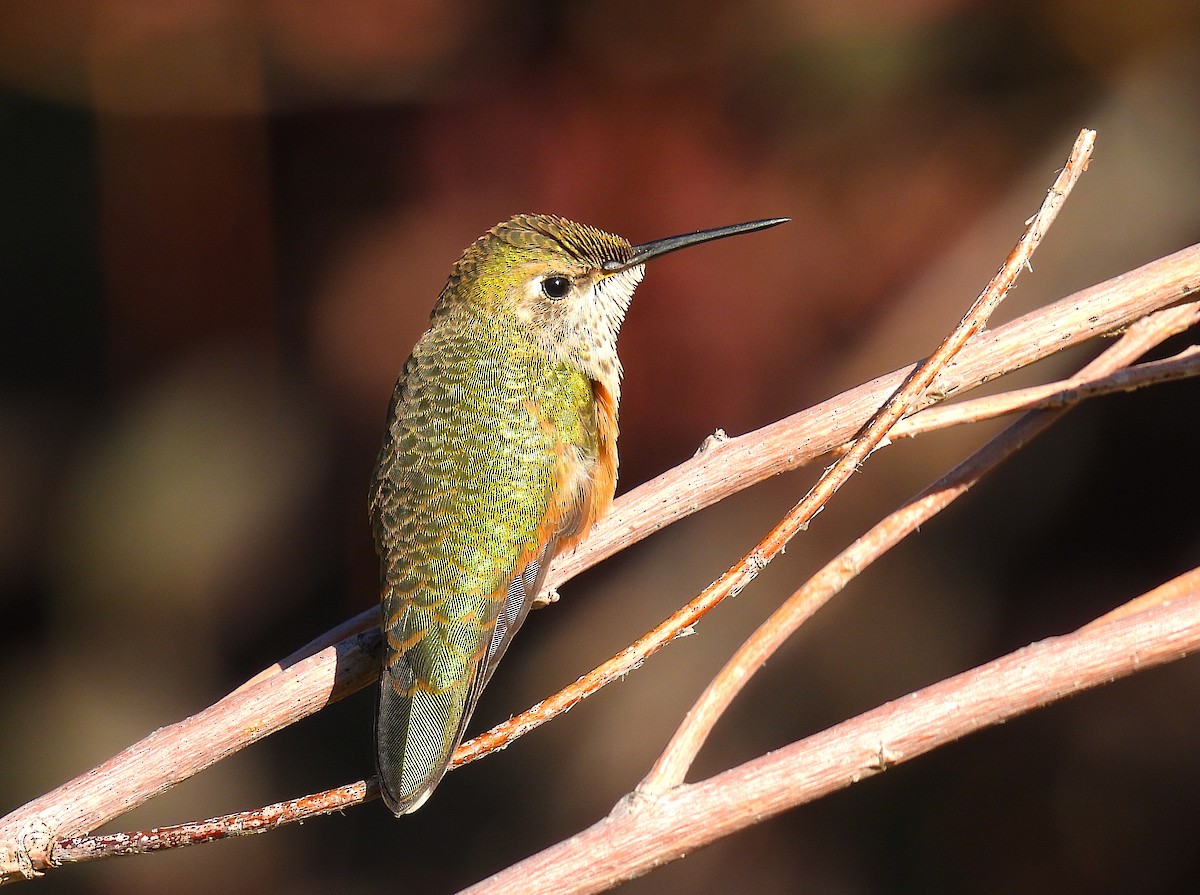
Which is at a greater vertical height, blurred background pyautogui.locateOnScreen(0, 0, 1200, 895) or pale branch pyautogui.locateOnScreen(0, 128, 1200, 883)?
blurred background pyautogui.locateOnScreen(0, 0, 1200, 895)

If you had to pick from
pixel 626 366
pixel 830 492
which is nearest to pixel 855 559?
pixel 830 492

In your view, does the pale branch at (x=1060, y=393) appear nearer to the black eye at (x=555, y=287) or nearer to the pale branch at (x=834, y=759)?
the pale branch at (x=834, y=759)

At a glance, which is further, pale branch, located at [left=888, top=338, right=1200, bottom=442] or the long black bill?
the long black bill

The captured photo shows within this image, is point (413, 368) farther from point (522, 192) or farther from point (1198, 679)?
point (1198, 679)

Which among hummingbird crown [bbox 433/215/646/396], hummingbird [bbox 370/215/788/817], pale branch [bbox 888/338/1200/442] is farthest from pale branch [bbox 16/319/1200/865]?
hummingbird crown [bbox 433/215/646/396]

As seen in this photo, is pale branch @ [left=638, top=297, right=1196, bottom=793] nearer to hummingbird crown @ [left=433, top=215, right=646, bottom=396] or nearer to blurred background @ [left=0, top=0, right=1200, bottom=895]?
hummingbird crown @ [left=433, top=215, right=646, bottom=396]

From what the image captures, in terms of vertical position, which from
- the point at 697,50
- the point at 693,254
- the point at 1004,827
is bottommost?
the point at 1004,827

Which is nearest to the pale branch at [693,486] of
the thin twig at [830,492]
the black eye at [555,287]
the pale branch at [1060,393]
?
the pale branch at [1060,393]

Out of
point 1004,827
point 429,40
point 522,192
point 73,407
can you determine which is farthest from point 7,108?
point 1004,827
